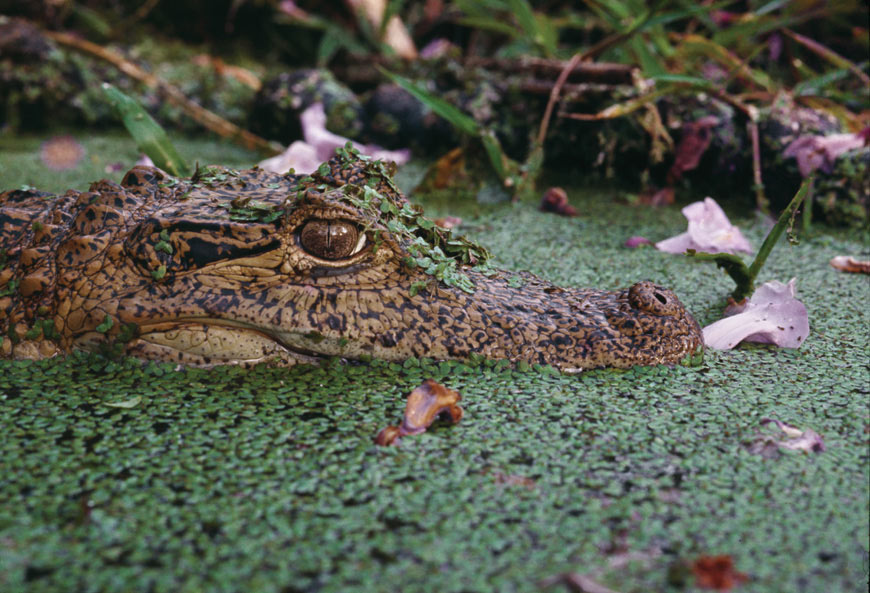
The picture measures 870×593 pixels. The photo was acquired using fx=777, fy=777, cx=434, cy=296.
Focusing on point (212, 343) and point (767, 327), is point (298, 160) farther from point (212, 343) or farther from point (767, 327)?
point (767, 327)

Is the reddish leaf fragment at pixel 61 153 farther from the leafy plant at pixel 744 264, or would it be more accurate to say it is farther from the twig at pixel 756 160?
the twig at pixel 756 160

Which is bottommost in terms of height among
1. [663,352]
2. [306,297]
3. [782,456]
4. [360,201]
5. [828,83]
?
[782,456]

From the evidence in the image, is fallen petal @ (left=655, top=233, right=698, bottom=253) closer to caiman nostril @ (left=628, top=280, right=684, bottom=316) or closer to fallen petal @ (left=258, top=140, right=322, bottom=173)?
caiman nostril @ (left=628, top=280, right=684, bottom=316)

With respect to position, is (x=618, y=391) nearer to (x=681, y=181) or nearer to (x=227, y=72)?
(x=681, y=181)

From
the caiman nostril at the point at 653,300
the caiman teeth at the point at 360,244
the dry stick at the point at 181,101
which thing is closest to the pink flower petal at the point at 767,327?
the caiman nostril at the point at 653,300

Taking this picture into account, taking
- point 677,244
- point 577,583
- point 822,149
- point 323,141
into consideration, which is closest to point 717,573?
point 577,583

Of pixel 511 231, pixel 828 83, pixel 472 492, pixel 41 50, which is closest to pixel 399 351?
pixel 472 492
